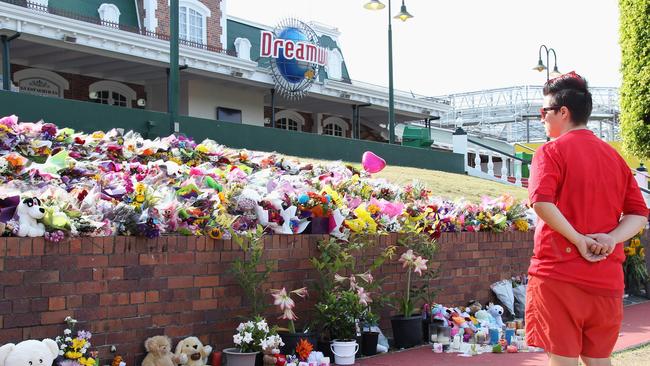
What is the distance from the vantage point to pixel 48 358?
4750 millimetres

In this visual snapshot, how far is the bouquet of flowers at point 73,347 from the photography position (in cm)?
496

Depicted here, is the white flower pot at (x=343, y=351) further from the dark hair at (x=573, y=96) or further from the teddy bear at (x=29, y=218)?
the dark hair at (x=573, y=96)

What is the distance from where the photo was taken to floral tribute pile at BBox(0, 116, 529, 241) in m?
5.70

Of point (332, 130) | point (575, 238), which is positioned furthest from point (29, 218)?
point (332, 130)

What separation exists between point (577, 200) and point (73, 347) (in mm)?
3308

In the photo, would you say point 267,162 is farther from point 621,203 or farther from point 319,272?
point 621,203

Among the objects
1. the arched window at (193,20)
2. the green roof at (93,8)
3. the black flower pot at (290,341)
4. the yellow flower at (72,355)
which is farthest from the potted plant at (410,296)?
the arched window at (193,20)

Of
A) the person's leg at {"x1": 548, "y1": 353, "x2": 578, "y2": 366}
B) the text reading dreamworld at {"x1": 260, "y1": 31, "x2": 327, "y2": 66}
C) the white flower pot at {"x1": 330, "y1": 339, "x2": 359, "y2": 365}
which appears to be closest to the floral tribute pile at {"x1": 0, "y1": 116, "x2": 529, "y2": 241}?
the white flower pot at {"x1": 330, "y1": 339, "x2": 359, "y2": 365}

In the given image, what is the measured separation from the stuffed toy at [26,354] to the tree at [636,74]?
16.8 metres

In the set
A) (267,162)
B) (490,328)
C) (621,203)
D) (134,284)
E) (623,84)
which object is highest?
(623,84)

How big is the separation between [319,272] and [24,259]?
284cm

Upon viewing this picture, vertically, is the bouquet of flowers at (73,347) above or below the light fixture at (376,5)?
below

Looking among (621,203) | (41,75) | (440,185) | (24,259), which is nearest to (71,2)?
(41,75)

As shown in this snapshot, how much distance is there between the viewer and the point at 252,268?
6270 mm
